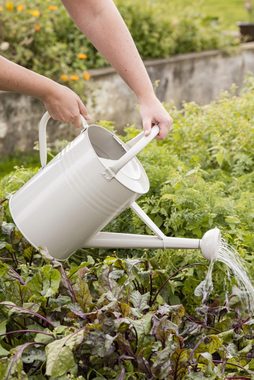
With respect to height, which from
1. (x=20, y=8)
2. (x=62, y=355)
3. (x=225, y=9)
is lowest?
(x=225, y=9)

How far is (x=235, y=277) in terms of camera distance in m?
2.80

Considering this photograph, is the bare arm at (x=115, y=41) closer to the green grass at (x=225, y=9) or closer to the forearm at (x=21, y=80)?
the forearm at (x=21, y=80)

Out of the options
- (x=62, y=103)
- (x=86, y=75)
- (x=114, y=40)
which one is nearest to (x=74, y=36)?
(x=86, y=75)

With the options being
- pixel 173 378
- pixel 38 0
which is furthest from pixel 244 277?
pixel 38 0

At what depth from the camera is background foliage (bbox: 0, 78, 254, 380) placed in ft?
7.04

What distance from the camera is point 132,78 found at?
2.76 m

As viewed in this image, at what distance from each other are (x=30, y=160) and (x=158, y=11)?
2.15m

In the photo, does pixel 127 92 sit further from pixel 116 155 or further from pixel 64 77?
pixel 116 155

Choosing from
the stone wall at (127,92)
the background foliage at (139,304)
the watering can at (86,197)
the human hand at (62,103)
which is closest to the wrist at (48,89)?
the human hand at (62,103)

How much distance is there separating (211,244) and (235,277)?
213 mm

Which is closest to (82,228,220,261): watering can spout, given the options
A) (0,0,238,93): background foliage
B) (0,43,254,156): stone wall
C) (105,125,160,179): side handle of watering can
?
(105,125,160,179): side handle of watering can

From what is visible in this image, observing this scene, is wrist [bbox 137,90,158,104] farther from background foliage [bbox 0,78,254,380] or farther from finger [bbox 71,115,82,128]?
background foliage [bbox 0,78,254,380]

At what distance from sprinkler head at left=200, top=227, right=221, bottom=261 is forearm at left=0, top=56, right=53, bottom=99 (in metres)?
0.60

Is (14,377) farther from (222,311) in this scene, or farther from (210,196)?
(210,196)
